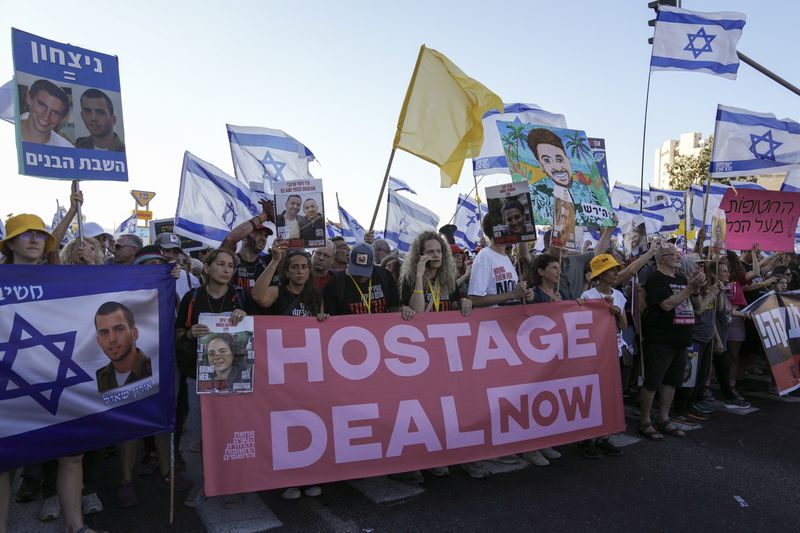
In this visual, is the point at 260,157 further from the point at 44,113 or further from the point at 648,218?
the point at 648,218

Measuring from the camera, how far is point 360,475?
158 inches

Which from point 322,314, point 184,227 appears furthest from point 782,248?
point 184,227

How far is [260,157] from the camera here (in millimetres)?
8969

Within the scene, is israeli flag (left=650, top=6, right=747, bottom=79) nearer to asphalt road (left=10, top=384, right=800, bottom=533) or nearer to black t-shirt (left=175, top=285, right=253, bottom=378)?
asphalt road (left=10, top=384, right=800, bottom=533)

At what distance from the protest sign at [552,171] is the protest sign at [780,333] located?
261cm

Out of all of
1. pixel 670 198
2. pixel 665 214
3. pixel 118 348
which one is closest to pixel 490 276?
pixel 118 348

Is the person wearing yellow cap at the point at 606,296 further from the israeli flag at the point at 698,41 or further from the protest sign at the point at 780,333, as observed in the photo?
the israeli flag at the point at 698,41

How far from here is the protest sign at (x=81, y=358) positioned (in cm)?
328

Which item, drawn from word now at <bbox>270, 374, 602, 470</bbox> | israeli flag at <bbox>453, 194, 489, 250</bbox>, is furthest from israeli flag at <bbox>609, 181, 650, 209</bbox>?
word now at <bbox>270, 374, 602, 470</bbox>

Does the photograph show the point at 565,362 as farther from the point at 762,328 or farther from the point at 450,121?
the point at 762,328

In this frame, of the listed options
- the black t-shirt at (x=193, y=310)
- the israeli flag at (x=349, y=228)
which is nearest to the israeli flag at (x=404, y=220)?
the israeli flag at (x=349, y=228)

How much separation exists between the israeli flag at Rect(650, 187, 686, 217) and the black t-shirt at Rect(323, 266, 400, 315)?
12.6 m

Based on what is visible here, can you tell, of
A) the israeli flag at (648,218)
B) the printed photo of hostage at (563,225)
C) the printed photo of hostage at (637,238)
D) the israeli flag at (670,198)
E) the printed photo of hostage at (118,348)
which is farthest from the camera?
the israeli flag at (670,198)

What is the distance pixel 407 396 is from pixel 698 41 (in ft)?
22.9
